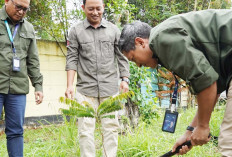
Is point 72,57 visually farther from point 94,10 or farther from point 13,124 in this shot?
point 13,124

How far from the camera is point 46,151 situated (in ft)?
11.4

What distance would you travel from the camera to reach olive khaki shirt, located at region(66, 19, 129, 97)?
10.3 feet

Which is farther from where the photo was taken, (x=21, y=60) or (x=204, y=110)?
(x=21, y=60)

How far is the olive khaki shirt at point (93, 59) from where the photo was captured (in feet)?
10.3

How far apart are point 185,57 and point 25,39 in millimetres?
1967

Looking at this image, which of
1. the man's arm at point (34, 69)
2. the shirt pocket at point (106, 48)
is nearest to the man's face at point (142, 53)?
the shirt pocket at point (106, 48)

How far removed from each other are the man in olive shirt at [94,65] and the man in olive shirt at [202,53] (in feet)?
4.40

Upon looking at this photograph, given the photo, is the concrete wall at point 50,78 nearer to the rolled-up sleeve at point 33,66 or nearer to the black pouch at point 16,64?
the rolled-up sleeve at point 33,66

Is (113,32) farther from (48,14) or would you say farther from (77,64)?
(48,14)

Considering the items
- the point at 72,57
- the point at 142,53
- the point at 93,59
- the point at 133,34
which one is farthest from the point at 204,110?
the point at 72,57

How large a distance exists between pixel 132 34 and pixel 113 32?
4.61 feet

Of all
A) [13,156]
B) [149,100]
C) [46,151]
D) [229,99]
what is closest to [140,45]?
[229,99]

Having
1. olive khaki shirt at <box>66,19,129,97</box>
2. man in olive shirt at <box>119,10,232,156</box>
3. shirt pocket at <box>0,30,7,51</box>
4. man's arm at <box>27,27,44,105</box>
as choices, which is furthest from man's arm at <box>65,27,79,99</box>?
man in olive shirt at <box>119,10,232,156</box>

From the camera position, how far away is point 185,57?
164cm
